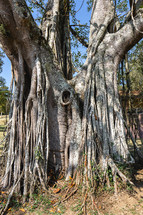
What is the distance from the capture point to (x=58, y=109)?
346 centimetres

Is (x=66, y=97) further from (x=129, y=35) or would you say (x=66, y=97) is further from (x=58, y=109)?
(x=129, y=35)

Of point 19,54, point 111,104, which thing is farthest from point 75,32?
point 111,104

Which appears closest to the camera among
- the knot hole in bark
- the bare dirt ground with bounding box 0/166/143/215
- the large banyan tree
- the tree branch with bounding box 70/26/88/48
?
the bare dirt ground with bounding box 0/166/143/215

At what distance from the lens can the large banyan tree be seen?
9.48ft

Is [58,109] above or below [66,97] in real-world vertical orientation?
below

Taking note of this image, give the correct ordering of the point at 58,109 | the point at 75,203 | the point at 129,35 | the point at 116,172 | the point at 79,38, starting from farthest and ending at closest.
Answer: the point at 79,38
the point at 129,35
the point at 58,109
the point at 116,172
the point at 75,203

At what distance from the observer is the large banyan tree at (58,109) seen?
2889 mm

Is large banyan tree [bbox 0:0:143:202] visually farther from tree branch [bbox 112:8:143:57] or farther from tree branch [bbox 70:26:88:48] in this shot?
tree branch [bbox 70:26:88:48]

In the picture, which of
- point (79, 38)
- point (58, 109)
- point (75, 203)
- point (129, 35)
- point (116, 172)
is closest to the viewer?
point (75, 203)

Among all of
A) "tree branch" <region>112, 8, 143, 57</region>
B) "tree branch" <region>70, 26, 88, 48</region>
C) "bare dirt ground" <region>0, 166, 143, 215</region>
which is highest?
"tree branch" <region>70, 26, 88, 48</region>

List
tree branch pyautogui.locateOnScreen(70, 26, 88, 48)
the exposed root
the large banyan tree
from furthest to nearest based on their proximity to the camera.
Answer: tree branch pyautogui.locateOnScreen(70, 26, 88, 48)
the large banyan tree
the exposed root

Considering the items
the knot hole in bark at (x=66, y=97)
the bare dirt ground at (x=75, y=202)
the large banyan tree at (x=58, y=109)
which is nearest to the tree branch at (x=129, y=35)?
the large banyan tree at (x=58, y=109)

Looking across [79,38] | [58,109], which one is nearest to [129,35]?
[58,109]

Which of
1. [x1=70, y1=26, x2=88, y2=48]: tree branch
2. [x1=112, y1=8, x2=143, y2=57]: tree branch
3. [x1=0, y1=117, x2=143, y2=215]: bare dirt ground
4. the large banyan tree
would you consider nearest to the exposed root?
the large banyan tree
